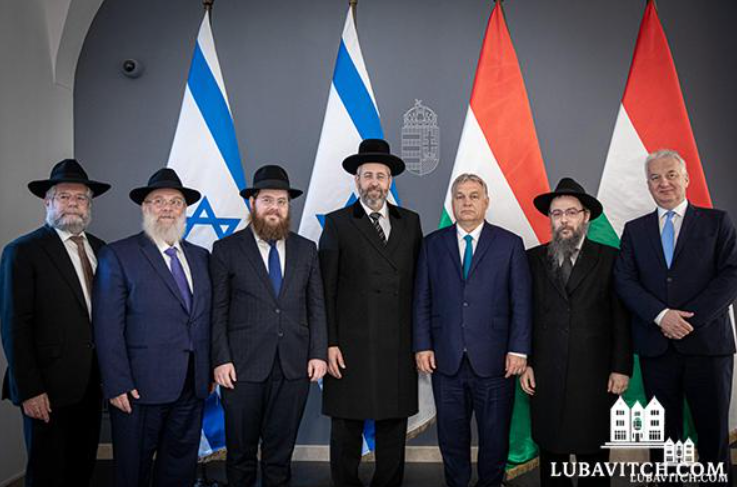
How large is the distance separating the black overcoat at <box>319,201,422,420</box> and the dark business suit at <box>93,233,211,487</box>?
67 centimetres

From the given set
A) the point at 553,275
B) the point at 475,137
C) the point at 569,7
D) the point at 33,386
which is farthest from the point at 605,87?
the point at 33,386

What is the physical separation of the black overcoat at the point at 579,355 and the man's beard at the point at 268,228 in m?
1.34

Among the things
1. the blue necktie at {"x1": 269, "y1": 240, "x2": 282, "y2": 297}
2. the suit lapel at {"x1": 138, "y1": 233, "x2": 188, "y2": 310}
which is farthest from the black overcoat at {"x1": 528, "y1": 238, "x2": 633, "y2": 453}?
the suit lapel at {"x1": 138, "y1": 233, "x2": 188, "y2": 310}

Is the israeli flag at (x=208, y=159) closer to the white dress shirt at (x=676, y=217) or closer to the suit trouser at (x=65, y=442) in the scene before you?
the suit trouser at (x=65, y=442)

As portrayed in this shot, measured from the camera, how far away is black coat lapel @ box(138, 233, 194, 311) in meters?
2.42

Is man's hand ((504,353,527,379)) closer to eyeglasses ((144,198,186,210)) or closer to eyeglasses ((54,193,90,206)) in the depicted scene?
eyeglasses ((144,198,186,210))

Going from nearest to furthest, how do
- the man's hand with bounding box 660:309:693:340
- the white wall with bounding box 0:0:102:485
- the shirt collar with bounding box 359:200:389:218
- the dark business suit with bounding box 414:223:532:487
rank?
the man's hand with bounding box 660:309:693:340, the dark business suit with bounding box 414:223:532:487, the shirt collar with bounding box 359:200:389:218, the white wall with bounding box 0:0:102:485

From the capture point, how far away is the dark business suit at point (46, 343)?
2273 mm

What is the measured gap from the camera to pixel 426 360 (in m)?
2.71

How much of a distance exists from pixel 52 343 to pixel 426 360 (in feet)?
5.72

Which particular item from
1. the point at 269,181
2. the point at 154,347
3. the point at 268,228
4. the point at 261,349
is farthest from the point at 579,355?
the point at 154,347

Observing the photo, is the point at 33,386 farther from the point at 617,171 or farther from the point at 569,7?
the point at 569,7
